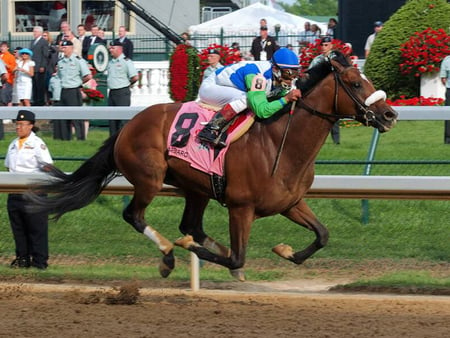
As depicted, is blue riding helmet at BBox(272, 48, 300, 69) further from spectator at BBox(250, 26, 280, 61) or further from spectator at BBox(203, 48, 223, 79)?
spectator at BBox(250, 26, 280, 61)

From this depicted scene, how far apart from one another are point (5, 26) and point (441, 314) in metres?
22.0

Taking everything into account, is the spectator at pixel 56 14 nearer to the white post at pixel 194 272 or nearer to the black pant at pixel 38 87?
the black pant at pixel 38 87

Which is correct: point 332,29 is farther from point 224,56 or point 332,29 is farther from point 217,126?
point 217,126

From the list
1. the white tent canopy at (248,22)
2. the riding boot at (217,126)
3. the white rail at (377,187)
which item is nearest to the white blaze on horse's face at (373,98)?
the riding boot at (217,126)

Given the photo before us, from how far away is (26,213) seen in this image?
352 inches

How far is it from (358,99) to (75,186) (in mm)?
2460

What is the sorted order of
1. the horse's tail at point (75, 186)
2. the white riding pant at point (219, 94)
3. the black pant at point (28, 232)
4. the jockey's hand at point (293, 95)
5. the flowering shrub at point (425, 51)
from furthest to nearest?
the flowering shrub at point (425, 51), the black pant at point (28, 232), the horse's tail at point (75, 186), the white riding pant at point (219, 94), the jockey's hand at point (293, 95)

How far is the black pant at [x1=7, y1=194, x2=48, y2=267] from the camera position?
9023mm

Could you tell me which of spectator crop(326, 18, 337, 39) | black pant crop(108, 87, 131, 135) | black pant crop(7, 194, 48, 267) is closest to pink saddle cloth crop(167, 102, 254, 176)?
black pant crop(7, 194, 48, 267)

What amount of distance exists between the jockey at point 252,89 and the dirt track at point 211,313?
4.04ft

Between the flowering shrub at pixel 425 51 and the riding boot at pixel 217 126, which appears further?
the flowering shrub at pixel 425 51

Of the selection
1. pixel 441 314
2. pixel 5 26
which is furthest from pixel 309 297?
pixel 5 26

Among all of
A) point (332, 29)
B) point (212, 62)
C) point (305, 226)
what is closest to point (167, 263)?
point (305, 226)

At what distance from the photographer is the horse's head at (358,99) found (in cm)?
690
